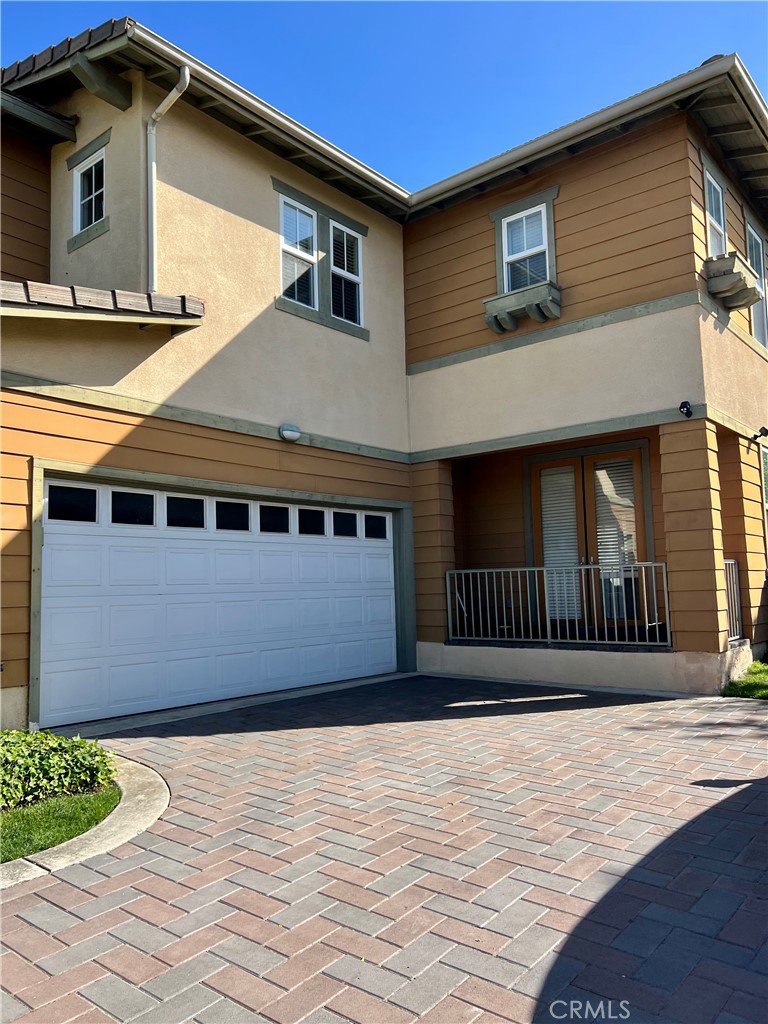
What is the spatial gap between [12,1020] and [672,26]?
382 inches

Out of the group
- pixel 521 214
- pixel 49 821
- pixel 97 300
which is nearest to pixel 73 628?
pixel 49 821

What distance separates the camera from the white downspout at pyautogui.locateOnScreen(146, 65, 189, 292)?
7.46 m

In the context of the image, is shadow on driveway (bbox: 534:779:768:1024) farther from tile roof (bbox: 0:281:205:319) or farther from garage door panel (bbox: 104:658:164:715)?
tile roof (bbox: 0:281:205:319)

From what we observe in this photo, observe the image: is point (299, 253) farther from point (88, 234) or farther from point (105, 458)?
point (105, 458)

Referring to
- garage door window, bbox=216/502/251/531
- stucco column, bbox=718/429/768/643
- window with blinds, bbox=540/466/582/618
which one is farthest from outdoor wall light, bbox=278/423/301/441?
stucco column, bbox=718/429/768/643

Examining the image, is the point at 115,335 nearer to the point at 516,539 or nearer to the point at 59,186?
the point at 59,186

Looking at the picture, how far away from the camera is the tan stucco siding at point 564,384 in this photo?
8500 mm

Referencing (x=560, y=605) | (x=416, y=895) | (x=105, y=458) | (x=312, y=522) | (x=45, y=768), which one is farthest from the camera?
(x=560, y=605)

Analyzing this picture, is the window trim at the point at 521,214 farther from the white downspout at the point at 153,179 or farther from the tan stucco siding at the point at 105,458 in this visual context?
the white downspout at the point at 153,179

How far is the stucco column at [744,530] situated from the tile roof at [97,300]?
6803 mm

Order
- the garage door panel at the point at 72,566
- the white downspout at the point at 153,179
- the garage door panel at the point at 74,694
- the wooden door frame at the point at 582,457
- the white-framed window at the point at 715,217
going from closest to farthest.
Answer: the garage door panel at the point at 74,694, the garage door panel at the point at 72,566, the white downspout at the point at 153,179, the white-framed window at the point at 715,217, the wooden door frame at the point at 582,457

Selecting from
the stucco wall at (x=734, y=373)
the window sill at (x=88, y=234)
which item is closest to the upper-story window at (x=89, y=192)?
the window sill at (x=88, y=234)

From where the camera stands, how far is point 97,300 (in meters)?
6.61

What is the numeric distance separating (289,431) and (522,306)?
356cm
